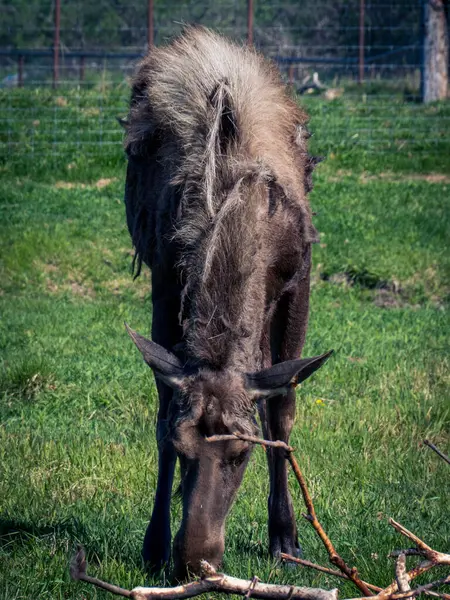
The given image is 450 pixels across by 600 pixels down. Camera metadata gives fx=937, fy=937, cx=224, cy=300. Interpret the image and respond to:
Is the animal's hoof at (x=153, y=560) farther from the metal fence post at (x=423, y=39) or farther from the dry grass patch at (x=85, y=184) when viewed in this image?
the metal fence post at (x=423, y=39)

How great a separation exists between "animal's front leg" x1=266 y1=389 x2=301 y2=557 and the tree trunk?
40.6 ft

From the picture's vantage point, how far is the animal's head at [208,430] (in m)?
3.71

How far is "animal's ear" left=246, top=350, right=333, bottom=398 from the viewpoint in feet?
12.9

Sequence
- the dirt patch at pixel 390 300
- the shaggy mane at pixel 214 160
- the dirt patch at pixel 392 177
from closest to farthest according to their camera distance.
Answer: the shaggy mane at pixel 214 160 → the dirt patch at pixel 390 300 → the dirt patch at pixel 392 177

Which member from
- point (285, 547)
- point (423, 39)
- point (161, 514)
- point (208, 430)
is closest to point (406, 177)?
point (423, 39)

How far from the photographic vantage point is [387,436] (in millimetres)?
6113

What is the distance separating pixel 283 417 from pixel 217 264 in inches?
57.6

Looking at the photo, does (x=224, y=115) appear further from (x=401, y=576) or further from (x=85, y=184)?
(x=85, y=184)

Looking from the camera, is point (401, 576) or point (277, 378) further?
point (277, 378)

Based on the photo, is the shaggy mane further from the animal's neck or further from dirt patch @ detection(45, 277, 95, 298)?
dirt patch @ detection(45, 277, 95, 298)

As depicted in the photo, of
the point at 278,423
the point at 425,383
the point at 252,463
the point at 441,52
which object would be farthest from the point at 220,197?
the point at 441,52

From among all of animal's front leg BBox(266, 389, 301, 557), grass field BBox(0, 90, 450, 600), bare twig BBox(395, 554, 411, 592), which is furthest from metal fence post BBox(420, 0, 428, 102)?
bare twig BBox(395, 554, 411, 592)

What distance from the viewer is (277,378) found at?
393 centimetres

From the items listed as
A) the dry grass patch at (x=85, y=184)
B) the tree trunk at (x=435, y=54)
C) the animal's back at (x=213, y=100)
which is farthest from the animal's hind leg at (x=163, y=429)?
the tree trunk at (x=435, y=54)
